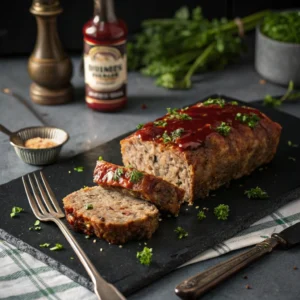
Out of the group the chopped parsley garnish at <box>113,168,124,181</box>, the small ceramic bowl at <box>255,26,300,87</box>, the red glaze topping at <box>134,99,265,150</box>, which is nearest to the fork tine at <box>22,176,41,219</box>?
the chopped parsley garnish at <box>113,168,124,181</box>

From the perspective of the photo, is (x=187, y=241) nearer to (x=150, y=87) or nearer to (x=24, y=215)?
(x=24, y=215)

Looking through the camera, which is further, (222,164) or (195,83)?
(195,83)

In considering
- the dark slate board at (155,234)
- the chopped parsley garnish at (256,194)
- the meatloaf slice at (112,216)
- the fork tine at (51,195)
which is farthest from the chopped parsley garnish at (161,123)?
the fork tine at (51,195)

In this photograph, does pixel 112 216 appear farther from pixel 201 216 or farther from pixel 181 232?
pixel 201 216

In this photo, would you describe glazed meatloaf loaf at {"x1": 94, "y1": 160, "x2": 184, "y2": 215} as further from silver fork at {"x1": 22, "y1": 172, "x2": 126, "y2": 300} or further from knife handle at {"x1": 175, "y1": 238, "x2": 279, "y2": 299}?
knife handle at {"x1": 175, "y1": 238, "x2": 279, "y2": 299}

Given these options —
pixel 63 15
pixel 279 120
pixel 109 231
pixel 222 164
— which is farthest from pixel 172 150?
pixel 63 15

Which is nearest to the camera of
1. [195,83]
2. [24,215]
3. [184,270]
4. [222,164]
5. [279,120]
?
[184,270]
